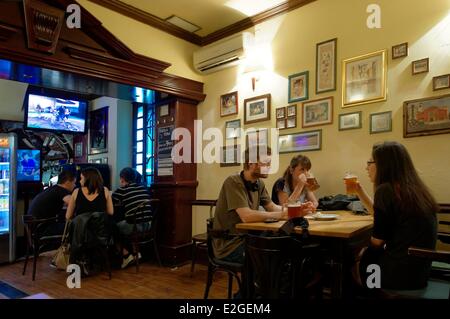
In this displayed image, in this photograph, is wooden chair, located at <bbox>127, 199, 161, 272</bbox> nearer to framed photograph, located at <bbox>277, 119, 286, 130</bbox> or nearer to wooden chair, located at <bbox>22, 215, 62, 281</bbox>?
wooden chair, located at <bbox>22, 215, 62, 281</bbox>

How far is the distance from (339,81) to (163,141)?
241 cm

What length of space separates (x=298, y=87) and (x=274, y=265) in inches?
90.9

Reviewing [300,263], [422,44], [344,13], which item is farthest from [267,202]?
[344,13]

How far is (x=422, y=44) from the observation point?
267cm

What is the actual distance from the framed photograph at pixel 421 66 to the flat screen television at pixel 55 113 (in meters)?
4.82

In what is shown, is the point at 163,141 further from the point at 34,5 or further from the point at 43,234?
the point at 34,5

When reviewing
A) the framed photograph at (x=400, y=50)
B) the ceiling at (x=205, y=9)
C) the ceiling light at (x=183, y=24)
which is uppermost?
the ceiling at (x=205, y=9)

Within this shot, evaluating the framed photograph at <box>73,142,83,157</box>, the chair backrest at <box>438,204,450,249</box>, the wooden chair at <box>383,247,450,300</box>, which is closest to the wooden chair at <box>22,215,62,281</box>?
the framed photograph at <box>73,142,83,157</box>

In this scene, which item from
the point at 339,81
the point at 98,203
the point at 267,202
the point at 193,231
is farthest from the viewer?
the point at 193,231

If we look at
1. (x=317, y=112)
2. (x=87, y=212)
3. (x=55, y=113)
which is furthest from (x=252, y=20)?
(x=55, y=113)

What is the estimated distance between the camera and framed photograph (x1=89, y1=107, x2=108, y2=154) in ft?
19.4

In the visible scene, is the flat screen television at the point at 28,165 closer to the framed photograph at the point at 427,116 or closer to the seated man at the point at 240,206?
the seated man at the point at 240,206

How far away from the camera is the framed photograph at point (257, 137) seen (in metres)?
3.71

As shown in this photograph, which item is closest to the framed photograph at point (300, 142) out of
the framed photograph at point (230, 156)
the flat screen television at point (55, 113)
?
the framed photograph at point (230, 156)
